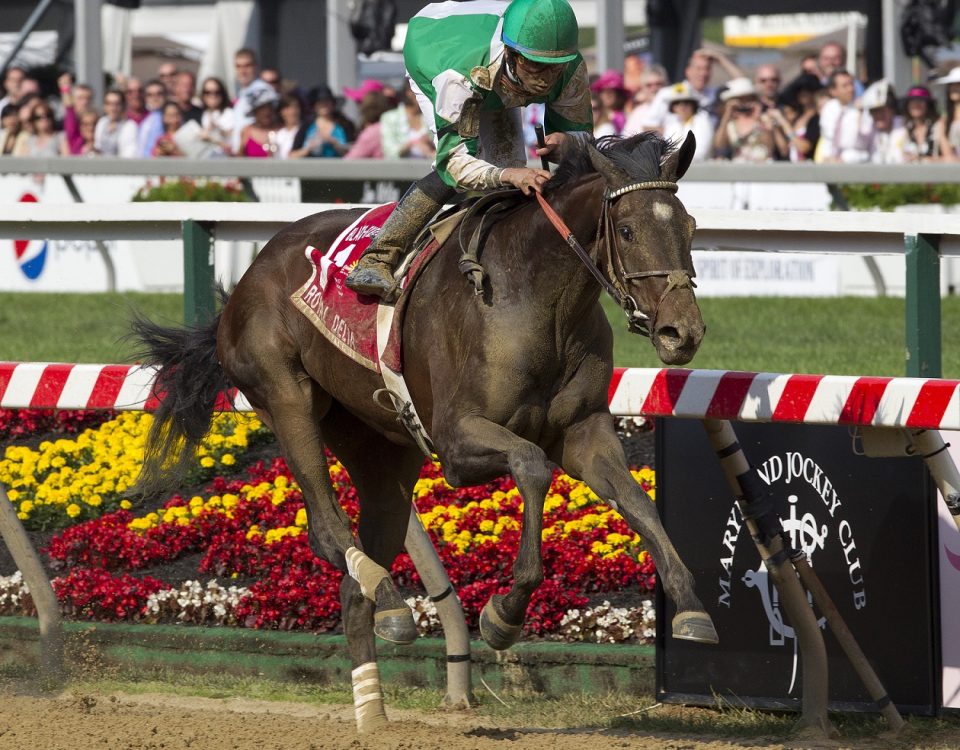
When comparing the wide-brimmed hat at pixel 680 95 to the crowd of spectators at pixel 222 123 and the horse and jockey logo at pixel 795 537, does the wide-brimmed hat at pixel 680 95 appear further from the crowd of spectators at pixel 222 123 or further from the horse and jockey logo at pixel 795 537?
the horse and jockey logo at pixel 795 537

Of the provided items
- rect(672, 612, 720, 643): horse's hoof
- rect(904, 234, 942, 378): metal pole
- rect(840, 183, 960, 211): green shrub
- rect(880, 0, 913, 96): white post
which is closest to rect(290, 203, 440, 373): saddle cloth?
rect(672, 612, 720, 643): horse's hoof

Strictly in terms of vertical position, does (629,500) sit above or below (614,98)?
above

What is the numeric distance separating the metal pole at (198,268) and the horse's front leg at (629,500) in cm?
262

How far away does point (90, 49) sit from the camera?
18.0m

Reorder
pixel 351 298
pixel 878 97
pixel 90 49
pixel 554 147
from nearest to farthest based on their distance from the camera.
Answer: pixel 554 147 → pixel 351 298 → pixel 878 97 → pixel 90 49

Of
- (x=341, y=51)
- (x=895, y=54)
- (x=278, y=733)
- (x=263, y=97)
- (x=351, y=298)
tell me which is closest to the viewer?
(x=278, y=733)

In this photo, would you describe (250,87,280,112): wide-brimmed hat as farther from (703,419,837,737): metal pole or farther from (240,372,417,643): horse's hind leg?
(703,419,837,737): metal pole

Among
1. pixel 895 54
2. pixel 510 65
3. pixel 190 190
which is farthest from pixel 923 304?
pixel 895 54

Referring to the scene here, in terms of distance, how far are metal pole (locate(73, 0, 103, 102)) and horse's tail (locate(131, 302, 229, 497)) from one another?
12113 mm

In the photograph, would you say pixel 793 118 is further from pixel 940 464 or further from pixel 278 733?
pixel 278 733

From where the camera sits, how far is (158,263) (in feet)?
42.6

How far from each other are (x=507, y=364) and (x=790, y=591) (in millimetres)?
1252

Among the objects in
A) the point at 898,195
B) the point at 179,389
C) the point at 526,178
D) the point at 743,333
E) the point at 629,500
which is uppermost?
the point at 526,178

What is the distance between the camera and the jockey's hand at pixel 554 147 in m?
5.05
